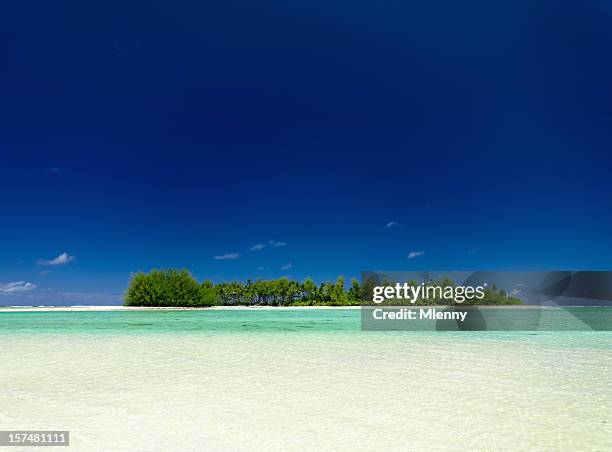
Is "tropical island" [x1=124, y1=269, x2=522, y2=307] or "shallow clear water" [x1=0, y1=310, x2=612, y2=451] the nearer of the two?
"shallow clear water" [x1=0, y1=310, x2=612, y2=451]

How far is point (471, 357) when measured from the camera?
27.8 ft

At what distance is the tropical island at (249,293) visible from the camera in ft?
202

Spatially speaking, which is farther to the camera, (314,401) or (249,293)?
(249,293)

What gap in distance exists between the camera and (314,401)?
4.87m

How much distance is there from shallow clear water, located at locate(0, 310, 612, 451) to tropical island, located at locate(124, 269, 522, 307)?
2135 inches

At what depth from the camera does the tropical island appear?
61625 millimetres

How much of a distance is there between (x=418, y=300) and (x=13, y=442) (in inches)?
2685

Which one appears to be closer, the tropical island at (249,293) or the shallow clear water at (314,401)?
the shallow clear water at (314,401)

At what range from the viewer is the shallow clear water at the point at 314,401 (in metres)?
3.65

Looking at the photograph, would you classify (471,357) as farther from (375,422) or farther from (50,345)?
(50,345)

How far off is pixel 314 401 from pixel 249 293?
77.9m

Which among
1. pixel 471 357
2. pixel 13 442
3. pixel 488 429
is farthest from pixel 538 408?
pixel 13 442

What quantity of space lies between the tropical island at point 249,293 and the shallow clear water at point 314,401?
54.2 m

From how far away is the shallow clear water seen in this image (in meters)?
3.65
